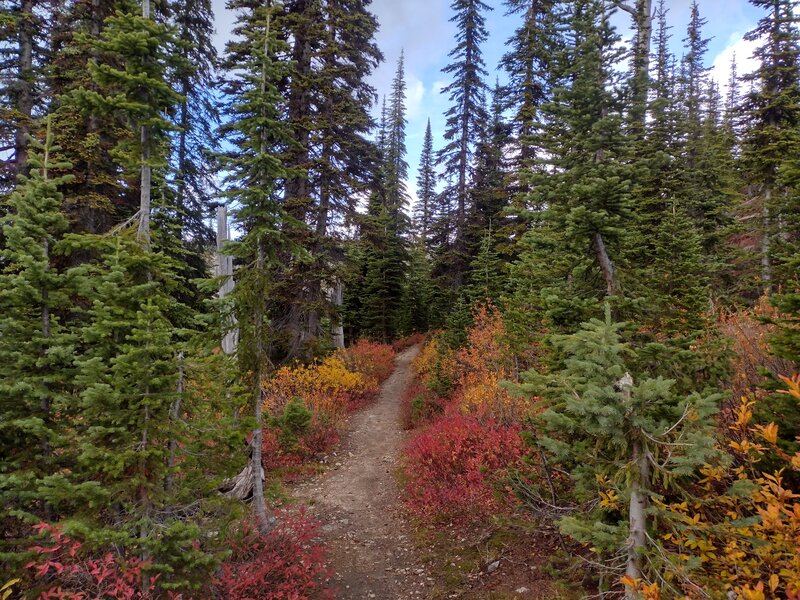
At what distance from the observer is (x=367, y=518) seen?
852 cm

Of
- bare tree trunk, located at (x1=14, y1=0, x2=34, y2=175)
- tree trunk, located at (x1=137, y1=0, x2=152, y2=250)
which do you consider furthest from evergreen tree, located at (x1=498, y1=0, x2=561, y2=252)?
bare tree trunk, located at (x1=14, y1=0, x2=34, y2=175)

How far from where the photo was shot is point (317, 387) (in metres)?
14.3

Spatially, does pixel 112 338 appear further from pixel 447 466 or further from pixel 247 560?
pixel 447 466

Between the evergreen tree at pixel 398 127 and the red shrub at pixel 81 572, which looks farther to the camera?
the evergreen tree at pixel 398 127

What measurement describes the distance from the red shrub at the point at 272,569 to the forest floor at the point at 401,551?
536 millimetres

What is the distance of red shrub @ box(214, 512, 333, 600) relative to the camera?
506cm

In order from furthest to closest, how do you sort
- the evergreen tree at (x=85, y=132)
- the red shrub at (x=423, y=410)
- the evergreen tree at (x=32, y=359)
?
the red shrub at (x=423, y=410)
the evergreen tree at (x=85, y=132)
the evergreen tree at (x=32, y=359)

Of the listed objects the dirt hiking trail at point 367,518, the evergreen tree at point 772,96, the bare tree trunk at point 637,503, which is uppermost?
the evergreen tree at point 772,96

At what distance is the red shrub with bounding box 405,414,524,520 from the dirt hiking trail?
28.3 inches

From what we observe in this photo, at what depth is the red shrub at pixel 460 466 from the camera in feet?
25.2

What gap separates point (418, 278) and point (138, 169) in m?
27.9

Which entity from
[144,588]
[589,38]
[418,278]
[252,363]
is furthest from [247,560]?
[418,278]

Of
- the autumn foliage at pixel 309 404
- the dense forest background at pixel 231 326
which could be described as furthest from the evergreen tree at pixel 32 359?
the autumn foliage at pixel 309 404

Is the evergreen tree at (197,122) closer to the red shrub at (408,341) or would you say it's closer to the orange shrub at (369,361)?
the orange shrub at (369,361)
